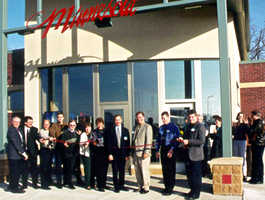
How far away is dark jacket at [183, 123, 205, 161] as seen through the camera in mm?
6432

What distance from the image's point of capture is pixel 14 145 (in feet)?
23.9

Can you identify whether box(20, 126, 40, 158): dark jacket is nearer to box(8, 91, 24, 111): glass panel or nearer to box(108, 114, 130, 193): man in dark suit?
box(108, 114, 130, 193): man in dark suit

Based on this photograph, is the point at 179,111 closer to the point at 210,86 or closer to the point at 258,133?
the point at 210,86

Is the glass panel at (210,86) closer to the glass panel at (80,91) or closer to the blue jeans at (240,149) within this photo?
the blue jeans at (240,149)

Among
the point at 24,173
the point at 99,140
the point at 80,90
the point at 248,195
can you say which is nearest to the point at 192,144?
the point at 248,195

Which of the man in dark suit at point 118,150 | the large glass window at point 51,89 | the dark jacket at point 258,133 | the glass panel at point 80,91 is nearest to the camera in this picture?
the man in dark suit at point 118,150

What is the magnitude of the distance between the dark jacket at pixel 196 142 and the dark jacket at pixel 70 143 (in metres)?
2.69

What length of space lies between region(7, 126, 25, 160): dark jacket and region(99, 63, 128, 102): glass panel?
3079mm

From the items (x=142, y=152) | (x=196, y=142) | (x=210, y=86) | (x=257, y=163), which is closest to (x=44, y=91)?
(x=142, y=152)

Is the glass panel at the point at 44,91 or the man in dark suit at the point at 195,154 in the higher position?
the glass panel at the point at 44,91

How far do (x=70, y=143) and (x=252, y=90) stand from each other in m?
9.34

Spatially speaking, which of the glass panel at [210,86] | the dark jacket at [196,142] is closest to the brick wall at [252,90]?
the glass panel at [210,86]

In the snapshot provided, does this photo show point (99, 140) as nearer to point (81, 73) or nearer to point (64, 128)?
point (64, 128)

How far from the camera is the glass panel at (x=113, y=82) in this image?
31.6 ft
